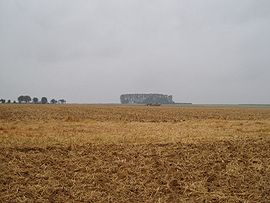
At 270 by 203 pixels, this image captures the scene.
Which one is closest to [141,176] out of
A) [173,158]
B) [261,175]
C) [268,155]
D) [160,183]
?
[160,183]

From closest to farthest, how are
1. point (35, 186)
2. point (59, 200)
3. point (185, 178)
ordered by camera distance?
point (59, 200)
point (35, 186)
point (185, 178)

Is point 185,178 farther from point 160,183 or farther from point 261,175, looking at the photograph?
point 261,175

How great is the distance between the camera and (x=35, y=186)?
8.94 meters

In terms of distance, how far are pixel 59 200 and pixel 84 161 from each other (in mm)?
2687

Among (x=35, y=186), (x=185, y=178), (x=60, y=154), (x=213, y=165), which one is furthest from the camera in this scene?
(x=60, y=154)

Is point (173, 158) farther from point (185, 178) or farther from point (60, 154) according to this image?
point (60, 154)

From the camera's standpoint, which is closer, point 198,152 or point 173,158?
point 173,158

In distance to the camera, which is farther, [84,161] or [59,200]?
[84,161]

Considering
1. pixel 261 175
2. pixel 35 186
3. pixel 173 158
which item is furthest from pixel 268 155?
pixel 35 186

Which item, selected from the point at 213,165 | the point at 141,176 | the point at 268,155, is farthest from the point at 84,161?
the point at 268,155

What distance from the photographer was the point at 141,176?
9.85 m

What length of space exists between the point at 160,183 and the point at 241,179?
2.30 meters

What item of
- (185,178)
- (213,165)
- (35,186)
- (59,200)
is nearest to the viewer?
(59,200)

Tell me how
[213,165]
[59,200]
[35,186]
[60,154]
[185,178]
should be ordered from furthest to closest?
[60,154] < [213,165] < [185,178] < [35,186] < [59,200]
